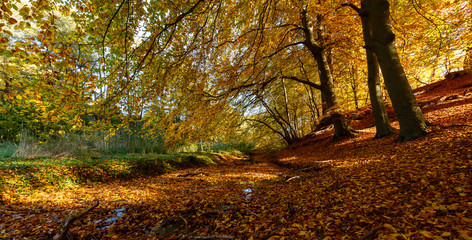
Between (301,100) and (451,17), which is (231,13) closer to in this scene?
(451,17)

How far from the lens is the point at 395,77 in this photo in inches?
178

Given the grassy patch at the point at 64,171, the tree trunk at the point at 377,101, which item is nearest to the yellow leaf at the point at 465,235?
the tree trunk at the point at 377,101

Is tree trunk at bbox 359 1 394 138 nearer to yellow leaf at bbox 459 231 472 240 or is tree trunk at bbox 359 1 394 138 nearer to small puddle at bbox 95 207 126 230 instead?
yellow leaf at bbox 459 231 472 240

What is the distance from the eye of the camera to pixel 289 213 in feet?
7.67

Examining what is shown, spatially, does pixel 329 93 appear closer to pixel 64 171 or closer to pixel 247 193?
pixel 247 193

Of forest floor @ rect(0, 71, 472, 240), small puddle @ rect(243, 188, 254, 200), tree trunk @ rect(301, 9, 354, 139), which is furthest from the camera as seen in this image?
tree trunk @ rect(301, 9, 354, 139)

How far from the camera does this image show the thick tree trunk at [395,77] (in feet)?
14.6

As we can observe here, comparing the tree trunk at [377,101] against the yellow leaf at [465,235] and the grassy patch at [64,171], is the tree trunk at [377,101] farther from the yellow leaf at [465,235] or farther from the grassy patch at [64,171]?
the grassy patch at [64,171]

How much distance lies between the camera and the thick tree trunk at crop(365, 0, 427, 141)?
445 cm

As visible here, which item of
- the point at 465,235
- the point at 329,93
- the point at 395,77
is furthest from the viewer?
the point at 329,93

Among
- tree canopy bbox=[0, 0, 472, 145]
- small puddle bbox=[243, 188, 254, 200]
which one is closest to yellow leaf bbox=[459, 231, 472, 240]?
small puddle bbox=[243, 188, 254, 200]

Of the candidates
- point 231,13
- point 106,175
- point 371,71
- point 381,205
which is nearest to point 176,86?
point 231,13

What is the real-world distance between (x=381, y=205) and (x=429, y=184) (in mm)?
847


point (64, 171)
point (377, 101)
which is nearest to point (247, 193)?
point (64, 171)
